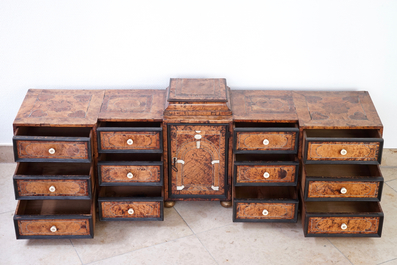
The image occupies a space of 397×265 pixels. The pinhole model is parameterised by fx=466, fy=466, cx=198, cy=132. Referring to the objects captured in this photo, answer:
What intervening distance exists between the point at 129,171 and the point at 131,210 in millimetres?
266

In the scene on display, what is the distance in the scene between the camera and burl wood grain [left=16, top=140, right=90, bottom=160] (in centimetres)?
284

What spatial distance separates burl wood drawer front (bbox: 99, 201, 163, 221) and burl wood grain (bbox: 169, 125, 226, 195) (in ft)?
0.70

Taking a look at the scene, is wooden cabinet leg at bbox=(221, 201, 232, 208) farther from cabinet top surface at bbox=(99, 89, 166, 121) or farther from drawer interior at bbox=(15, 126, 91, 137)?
drawer interior at bbox=(15, 126, 91, 137)

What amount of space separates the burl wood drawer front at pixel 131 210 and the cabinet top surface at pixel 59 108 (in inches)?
22.3

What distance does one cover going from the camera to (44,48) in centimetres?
331

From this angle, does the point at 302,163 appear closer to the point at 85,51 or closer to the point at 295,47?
the point at 295,47

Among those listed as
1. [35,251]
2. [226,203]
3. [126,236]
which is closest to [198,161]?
[226,203]

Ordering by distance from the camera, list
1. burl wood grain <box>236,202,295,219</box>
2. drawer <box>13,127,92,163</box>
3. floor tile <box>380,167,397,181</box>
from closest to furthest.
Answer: drawer <box>13,127,92,163</box>, burl wood grain <box>236,202,295,219</box>, floor tile <box>380,167,397,181</box>

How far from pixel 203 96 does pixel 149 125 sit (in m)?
0.42

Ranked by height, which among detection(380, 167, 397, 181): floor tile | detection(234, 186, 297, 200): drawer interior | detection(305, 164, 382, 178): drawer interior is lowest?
detection(380, 167, 397, 181): floor tile

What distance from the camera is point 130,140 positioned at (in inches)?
115

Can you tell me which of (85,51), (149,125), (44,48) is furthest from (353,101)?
(44,48)

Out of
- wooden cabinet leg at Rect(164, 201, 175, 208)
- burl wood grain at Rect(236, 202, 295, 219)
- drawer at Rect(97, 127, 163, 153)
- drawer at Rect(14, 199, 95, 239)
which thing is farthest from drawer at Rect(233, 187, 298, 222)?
drawer at Rect(14, 199, 95, 239)

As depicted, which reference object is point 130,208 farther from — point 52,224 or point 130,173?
point 52,224
